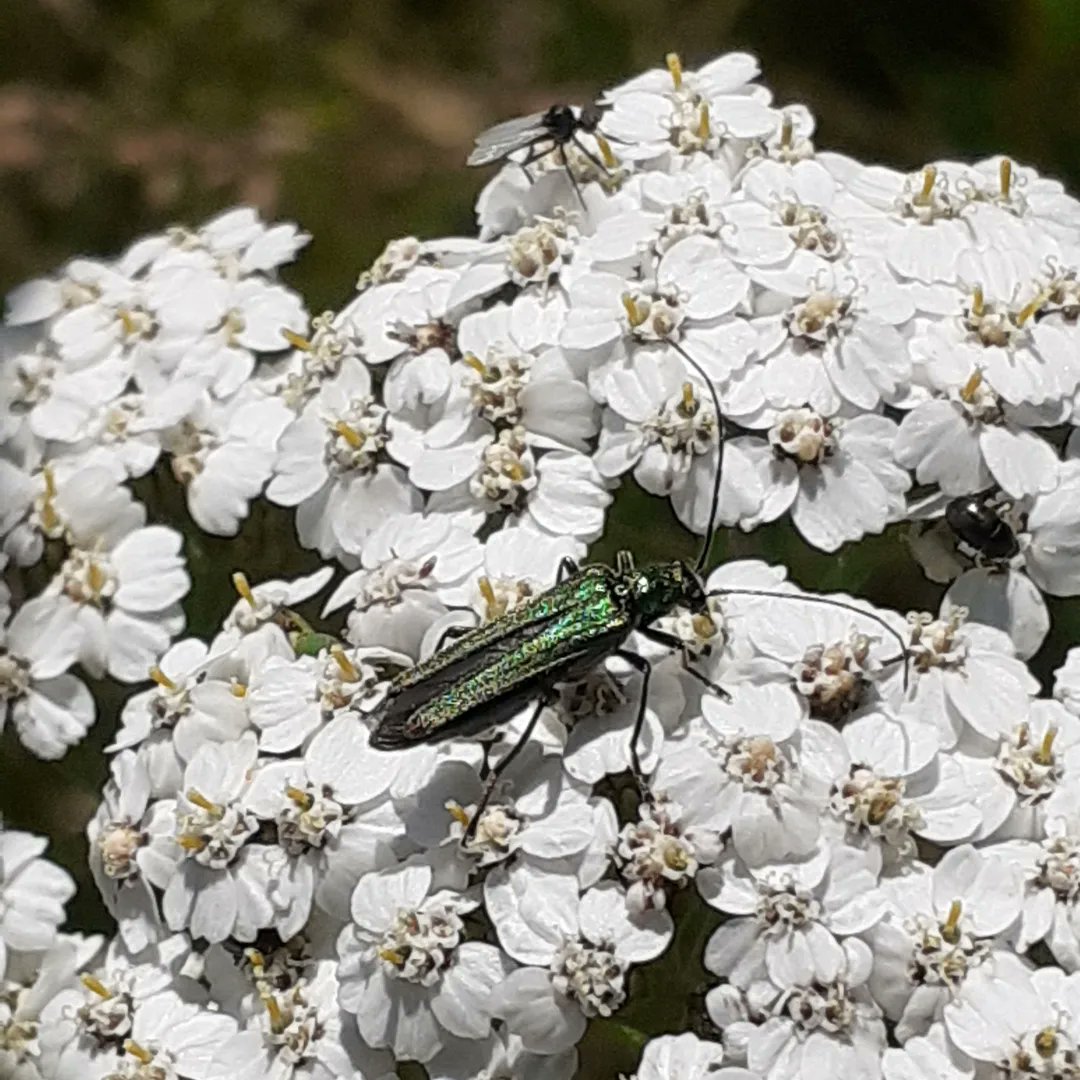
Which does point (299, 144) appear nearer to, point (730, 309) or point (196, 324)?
point (196, 324)

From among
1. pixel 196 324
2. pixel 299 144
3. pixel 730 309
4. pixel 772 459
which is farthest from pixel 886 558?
pixel 299 144

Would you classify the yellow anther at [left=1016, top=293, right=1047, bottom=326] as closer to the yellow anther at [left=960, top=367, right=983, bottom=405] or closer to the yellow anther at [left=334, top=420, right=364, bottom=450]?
the yellow anther at [left=960, top=367, right=983, bottom=405]

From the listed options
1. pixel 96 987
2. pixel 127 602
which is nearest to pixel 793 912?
pixel 96 987

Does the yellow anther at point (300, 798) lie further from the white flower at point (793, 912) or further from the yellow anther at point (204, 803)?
the white flower at point (793, 912)

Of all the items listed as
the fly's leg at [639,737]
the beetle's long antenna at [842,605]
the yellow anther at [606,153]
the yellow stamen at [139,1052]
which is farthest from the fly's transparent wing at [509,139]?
the yellow stamen at [139,1052]

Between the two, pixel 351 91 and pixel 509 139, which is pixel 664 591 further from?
pixel 351 91
